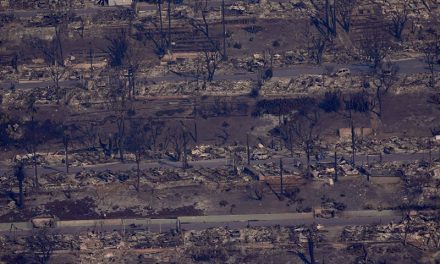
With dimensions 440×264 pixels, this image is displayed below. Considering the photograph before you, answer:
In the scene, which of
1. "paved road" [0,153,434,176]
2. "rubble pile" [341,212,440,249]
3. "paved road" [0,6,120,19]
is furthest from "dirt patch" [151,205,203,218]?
"paved road" [0,6,120,19]

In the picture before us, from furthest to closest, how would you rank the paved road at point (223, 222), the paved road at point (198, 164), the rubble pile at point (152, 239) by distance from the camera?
1. the paved road at point (198, 164)
2. the paved road at point (223, 222)
3. the rubble pile at point (152, 239)

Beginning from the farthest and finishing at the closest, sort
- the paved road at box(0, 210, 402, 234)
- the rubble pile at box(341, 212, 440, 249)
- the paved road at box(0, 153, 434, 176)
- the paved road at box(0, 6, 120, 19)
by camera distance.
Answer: the paved road at box(0, 6, 120, 19), the paved road at box(0, 153, 434, 176), the paved road at box(0, 210, 402, 234), the rubble pile at box(341, 212, 440, 249)

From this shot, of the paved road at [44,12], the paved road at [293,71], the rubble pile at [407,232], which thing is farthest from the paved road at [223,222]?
the paved road at [44,12]

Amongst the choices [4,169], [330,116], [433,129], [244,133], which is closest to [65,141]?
[4,169]

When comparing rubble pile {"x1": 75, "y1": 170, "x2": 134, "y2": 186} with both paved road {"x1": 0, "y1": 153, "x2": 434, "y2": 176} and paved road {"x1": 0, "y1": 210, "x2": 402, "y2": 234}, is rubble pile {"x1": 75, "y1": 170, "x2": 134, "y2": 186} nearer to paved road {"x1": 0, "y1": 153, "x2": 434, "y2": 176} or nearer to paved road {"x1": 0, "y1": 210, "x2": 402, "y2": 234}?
paved road {"x1": 0, "y1": 153, "x2": 434, "y2": 176}

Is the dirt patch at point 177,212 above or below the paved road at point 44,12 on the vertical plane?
below

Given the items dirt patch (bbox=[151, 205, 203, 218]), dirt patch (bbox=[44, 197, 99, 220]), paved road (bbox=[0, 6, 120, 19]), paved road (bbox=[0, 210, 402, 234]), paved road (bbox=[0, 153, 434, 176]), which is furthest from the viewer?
paved road (bbox=[0, 6, 120, 19])

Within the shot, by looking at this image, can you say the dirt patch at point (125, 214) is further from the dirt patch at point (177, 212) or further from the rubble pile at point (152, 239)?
the rubble pile at point (152, 239)

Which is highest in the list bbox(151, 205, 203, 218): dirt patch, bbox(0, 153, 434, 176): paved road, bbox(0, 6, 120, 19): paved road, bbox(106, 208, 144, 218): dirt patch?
bbox(0, 6, 120, 19): paved road

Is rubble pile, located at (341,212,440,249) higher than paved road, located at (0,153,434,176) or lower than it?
lower

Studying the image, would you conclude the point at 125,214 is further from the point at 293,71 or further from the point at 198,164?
the point at 293,71

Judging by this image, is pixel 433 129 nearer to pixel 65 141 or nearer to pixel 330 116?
pixel 330 116

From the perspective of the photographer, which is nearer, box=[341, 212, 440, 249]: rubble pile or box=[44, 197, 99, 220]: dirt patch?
box=[341, 212, 440, 249]: rubble pile
